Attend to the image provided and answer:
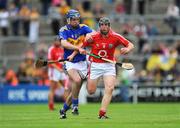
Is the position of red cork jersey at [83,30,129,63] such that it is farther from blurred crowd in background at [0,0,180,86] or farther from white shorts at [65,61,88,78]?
blurred crowd in background at [0,0,180,86]

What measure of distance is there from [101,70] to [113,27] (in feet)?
62.4

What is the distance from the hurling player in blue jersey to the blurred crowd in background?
48.6 ft

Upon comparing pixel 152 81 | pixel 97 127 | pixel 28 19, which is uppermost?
pixel 28 19

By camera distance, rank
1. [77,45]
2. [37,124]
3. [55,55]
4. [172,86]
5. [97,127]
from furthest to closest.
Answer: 1. [172,86]
2. [55,55]
3. [77,45]
4. [37,124]
5. [97,127]

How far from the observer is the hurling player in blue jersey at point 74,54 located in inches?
792

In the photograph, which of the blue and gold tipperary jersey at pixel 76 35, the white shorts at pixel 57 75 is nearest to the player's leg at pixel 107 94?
the blue and gold tipperary jersey at pixel 76 35

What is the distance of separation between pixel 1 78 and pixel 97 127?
21431mm

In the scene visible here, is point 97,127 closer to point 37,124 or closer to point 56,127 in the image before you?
point 56,127

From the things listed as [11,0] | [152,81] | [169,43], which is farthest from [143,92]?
[11,0]

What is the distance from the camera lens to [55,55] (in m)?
27.0

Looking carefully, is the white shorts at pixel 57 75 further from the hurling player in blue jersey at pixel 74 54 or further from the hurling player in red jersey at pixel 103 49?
the hurling player in red jersey at pixel 103 49

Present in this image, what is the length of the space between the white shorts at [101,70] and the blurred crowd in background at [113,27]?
15.8 metres

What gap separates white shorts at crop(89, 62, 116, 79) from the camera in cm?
1948

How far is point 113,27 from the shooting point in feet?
126
